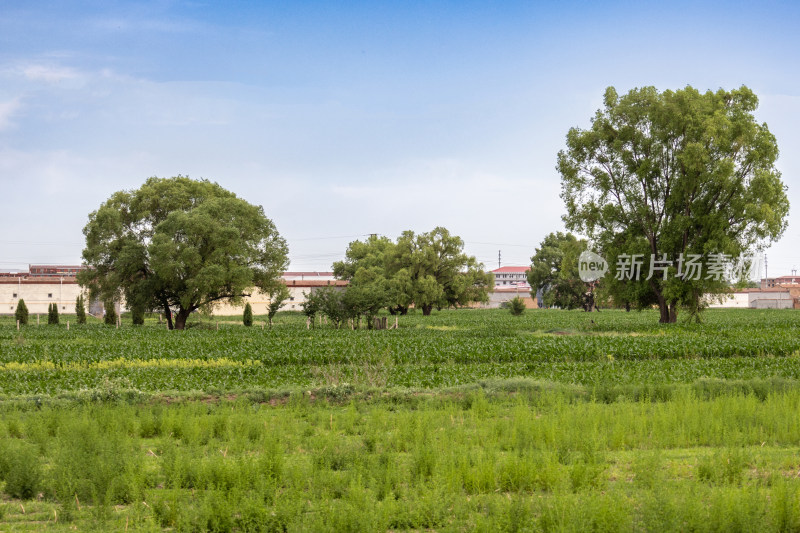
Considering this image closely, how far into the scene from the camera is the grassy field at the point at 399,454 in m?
6.44

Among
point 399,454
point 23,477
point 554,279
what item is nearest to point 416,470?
point 399,454

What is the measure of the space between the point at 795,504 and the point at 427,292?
214 ft

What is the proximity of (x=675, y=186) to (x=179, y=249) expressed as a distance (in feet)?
104

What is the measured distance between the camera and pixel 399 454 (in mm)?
9008

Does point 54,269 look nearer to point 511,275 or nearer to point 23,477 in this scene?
point 511,275

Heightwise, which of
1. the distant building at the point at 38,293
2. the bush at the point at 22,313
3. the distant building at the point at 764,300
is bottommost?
the distant building at the point at 764,300

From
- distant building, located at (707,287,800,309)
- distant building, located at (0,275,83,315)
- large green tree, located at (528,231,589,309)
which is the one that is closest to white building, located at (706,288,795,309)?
distant building, located at (707,287,800,309)

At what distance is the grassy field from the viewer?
6.44 m

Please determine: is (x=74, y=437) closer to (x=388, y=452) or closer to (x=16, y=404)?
(x=388, y=452)

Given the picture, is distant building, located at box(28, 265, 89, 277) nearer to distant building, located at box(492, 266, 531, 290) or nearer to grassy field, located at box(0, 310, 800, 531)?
distant building, located at box(492, 266, 531, 290)

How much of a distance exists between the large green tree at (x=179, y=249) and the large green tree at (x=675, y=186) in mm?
21789

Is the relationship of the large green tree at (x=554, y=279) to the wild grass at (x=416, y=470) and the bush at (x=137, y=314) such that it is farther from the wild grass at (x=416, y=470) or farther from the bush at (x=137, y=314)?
the wild grass at (x=416, y=470)

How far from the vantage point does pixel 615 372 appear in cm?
1942

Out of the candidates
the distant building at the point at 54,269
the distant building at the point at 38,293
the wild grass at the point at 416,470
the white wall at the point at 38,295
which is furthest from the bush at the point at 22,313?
the distant building at the point at 54,269
